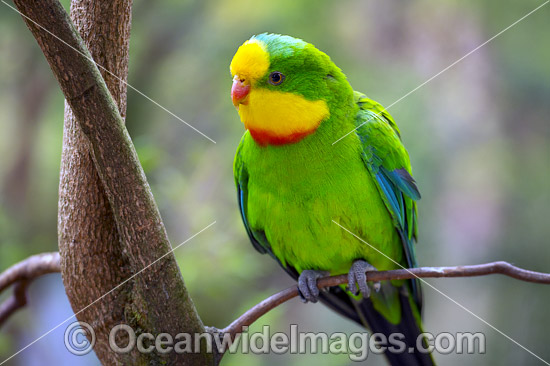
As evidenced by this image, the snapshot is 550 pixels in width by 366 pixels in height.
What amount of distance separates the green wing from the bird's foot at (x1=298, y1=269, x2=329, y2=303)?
0.23 meters

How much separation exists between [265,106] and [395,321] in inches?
27.4

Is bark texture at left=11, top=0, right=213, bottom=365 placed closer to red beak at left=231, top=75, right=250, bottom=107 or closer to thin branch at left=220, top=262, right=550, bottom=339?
thin branch at left=220, top=262, right=550, bottom=339

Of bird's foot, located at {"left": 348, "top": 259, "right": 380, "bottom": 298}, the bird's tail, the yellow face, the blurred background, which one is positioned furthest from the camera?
the blurred background

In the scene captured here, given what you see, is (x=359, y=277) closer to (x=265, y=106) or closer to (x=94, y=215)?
(x=265, y=106)

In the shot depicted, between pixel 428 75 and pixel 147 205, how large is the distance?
184 cm

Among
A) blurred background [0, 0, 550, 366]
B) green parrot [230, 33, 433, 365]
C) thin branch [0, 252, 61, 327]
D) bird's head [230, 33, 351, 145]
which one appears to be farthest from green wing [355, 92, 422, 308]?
blurred background [0, 0, 550, 366]

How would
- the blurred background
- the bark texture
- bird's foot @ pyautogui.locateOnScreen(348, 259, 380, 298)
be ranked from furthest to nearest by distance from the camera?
the blurred background → bird's foot @ pyautogui.locateOnScreen(348, 259, 380, 298) → the bark texture

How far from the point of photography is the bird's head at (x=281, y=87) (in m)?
0.98

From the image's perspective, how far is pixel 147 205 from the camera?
2.66 ft

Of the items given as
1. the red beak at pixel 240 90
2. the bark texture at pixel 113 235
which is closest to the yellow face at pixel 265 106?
the red beak at pixel 240 90

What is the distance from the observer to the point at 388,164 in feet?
3.71

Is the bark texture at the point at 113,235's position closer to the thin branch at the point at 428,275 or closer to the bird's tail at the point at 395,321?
the thin branch at the point at 428,275

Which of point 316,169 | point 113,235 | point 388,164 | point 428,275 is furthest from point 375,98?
point 113,235

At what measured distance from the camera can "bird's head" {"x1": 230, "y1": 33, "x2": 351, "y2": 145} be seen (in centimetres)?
98
